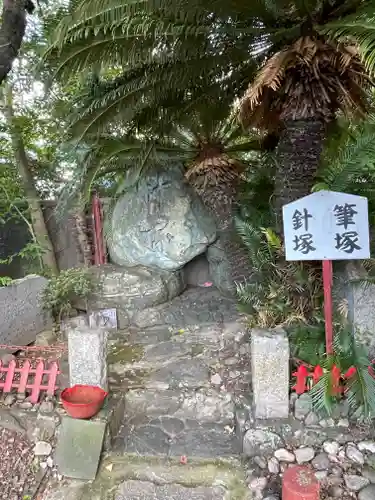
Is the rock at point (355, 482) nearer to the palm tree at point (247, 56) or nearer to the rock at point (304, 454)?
the rock at point (304, 454)

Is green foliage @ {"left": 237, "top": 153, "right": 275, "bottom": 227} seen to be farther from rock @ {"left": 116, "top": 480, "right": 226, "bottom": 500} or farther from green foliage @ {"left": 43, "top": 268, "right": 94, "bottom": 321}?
rock @ {"left": 116, "top": 480, "right": 226, "bottom": 500}

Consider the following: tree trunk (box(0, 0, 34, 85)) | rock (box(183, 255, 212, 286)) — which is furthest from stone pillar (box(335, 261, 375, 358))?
rock (box(183, 255, 212, 286))

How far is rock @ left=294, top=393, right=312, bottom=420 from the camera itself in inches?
115

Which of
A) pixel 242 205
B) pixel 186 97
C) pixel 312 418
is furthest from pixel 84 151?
pixel 312 418

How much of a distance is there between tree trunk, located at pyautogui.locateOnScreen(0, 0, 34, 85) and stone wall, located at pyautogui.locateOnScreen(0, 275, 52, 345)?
8.10ft

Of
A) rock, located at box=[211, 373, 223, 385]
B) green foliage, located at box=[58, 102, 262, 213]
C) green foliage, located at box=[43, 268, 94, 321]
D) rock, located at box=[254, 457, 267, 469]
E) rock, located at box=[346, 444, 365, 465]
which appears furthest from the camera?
green foliage, located at box=[43, 268, 94, 321]

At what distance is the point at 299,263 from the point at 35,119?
505cm

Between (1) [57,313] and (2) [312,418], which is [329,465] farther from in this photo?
(1) [57,313]

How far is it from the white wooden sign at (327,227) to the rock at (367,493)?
156cm

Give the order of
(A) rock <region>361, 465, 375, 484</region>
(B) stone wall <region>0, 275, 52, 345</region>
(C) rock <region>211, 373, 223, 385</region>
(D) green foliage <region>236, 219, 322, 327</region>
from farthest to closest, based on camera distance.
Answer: (B) stone wall <region>0, 275, 52, 345</region>
(C) rock <region>211, 373, 223, 385</region>
(D) green foliage <region>236, 219, 322, 327</region>
(A) rock <region>361, 465, 375, 484</region>

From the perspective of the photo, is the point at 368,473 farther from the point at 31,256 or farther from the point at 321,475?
the point at 31,256

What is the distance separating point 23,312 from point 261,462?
3352 mm

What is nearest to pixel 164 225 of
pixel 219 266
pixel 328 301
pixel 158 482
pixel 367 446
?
pixel 219 266

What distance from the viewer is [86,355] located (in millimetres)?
3125
